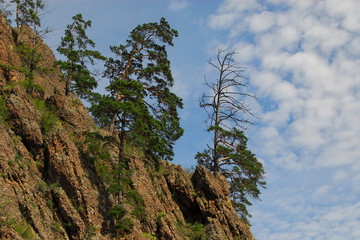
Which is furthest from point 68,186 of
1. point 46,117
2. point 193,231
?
point 193,231

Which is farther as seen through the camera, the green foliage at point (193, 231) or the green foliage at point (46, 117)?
the green foliage at point (193, 231)

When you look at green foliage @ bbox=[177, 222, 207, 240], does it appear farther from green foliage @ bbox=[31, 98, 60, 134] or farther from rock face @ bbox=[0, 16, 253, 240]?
green foliage @ bbox=[31, 98, 60, 134]

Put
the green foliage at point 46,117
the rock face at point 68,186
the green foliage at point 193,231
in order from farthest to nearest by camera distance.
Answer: the green foliage at point 193,231, the green foliage at point 46,117, the rock face at point 68,186

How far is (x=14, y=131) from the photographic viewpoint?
51.9 ft

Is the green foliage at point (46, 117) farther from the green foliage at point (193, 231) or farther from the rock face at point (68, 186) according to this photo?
the green foliage at point (193, 231)

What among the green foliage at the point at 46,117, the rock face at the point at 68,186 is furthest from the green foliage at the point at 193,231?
the green foliage at the point at 46,117

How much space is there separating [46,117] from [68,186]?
172 inches

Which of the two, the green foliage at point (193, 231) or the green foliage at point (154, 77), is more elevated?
the green foliage at point (154, 77)

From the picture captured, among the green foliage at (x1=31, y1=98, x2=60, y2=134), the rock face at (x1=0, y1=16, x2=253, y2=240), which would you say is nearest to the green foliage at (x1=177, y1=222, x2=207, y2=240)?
the rock face at (x1=0, y1=16, x2=253, y2=240)

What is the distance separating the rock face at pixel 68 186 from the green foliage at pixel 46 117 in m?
0.05

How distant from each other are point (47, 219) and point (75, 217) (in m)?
1.41

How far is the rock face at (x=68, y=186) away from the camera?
527 inches

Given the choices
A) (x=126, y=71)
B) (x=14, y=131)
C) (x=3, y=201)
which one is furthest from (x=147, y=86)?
(x=3, y=201)

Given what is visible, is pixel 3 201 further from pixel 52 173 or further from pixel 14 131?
pixel 14 131
